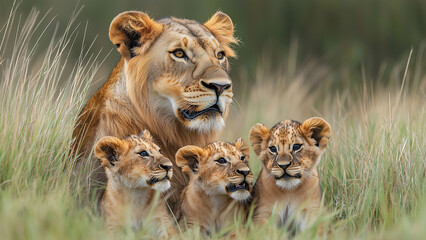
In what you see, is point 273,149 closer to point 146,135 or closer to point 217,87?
point 217,87

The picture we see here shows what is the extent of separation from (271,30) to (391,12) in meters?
2.38

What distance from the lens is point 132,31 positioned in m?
5.04

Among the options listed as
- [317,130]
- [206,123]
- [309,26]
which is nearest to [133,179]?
[206,123]

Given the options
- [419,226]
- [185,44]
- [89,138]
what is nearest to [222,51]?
[185,44]

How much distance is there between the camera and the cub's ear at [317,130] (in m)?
4.55

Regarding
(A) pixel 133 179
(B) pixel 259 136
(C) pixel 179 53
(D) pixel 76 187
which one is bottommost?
(D) pixel 76 187

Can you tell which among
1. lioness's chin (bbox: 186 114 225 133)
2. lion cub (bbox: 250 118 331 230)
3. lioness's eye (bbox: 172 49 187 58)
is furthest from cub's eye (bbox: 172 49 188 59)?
lion cub (bbox: 250 118 331 230)

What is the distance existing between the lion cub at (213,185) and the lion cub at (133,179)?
0.21 metres

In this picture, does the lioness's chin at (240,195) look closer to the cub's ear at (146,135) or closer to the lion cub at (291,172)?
the lion cub at (291,172)

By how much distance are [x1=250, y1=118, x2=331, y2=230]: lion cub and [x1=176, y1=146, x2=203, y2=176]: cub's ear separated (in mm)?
425

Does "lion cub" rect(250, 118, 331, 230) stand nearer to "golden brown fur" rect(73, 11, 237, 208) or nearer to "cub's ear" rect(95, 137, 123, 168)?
"golden brown fur" rect(73, 11, 237, 208)

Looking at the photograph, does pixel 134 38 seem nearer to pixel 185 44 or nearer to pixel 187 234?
pixel 185 44

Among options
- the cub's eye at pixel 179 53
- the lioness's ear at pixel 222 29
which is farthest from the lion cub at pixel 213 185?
the lioness's ear at pixel 222 29

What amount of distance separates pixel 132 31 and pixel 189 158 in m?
1.04
